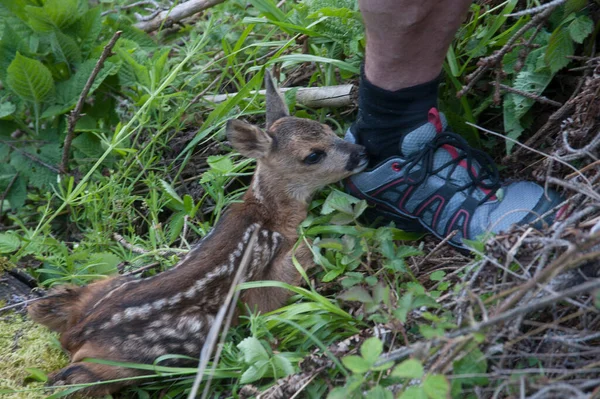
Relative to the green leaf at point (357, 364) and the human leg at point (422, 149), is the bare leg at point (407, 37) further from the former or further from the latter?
the green leaf at point (357, 364)

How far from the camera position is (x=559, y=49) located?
11.6 ft

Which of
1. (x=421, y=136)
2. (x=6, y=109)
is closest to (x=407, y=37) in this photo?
(x=421, y=136)

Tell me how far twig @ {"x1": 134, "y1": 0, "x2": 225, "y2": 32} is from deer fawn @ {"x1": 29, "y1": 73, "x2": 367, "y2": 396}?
61.8 inches

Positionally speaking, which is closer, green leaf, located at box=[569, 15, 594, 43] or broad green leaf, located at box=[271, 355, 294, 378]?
broad green leaf, located at box=[271, 355, 294, 378]

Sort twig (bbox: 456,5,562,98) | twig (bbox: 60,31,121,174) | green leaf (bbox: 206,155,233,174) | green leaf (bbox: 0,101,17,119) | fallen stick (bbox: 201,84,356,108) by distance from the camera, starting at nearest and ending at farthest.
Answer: twig (bbox: 456,5,562,98) < green leaf (bbox: 206,155,233,174) < fallen stick (bbox: 201,84,356,108) < twig (bbox: 60,31,121,174) < green leaf (bbox: 0,101,17,119)

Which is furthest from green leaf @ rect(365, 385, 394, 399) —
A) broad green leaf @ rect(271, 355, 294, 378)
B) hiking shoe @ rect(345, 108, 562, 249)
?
hiking shoe @ rect(345, 108, 562, 249)

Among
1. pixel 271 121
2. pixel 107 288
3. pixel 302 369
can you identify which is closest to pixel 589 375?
pixel 302 369

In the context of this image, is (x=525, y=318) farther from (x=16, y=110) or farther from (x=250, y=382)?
(x=16, y=110)

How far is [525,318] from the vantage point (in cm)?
250

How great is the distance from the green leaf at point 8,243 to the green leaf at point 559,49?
123 inches

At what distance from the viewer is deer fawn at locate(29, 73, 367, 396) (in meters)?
3.18

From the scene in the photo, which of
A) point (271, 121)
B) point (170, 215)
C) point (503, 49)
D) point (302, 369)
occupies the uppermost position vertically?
point (503, 49)

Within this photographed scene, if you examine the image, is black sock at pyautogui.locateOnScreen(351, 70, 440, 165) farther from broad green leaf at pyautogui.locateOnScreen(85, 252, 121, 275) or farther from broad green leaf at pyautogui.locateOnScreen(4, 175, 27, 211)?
broad green leaf at pyautogui.locateOnScreen(4, 175, 27, 211)

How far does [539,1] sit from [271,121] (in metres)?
1.70
